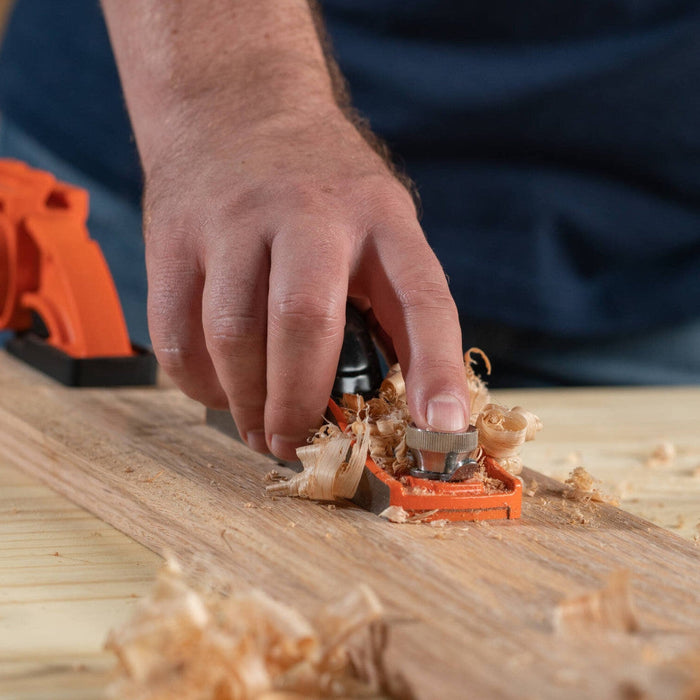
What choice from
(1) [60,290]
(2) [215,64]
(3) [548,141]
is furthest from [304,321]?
(3) [548,141]

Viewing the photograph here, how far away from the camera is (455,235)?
1.98 m

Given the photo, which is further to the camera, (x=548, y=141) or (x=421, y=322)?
(x=548, y=141)

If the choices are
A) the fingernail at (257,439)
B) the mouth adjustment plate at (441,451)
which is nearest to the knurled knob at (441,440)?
the mouth adjustment plate at (441,451)

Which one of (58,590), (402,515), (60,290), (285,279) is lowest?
(58,590)

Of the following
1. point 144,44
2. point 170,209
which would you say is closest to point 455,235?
point 144,44

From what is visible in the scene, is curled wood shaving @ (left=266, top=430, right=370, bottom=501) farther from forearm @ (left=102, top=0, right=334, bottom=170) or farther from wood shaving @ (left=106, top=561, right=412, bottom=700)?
forearm @ (left=102, top=0, right=334, bottom=170)

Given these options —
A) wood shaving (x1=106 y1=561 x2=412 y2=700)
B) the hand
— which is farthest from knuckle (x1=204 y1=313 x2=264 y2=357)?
wood shaving (x1=106 y1=561 x2=412 y2=700)

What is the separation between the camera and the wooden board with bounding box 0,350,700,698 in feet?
2.17

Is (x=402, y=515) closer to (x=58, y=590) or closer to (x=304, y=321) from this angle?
(x=304, y=321)

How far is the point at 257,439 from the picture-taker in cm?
117

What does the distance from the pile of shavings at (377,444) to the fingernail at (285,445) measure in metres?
0.03

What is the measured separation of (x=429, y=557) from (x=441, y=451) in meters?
0.15

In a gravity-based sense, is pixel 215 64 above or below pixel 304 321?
above

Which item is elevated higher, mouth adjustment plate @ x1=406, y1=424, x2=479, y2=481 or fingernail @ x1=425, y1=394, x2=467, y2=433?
fingernail @ x1=425, y1=394, x2=467, y2=433
